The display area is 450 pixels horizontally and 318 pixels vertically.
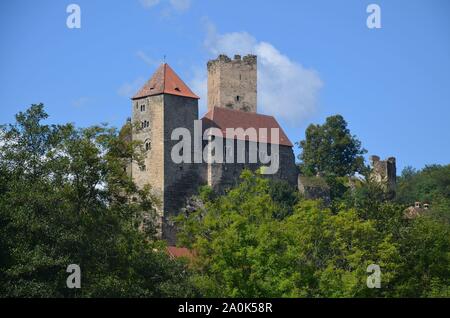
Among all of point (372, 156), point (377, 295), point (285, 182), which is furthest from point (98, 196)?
point (372, 156)

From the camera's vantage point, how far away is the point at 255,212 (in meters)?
49.0

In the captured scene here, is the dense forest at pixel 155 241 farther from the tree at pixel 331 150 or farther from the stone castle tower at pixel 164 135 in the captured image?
the tree at pixel 331 150

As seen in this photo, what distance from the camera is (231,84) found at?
9475cm

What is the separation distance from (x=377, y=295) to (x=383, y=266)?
1986 mm

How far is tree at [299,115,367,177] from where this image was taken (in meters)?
98.0

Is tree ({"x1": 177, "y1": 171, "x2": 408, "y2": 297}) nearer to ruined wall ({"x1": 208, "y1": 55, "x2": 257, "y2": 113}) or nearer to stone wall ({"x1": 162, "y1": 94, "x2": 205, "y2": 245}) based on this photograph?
stone wall ({"x1": 162, "y1": 94, "x2": 205, "y2": 245})

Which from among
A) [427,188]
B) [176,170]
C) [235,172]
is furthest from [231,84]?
[427,188]

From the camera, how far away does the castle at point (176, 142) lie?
3012 inches

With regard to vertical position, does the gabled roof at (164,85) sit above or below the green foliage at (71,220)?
above

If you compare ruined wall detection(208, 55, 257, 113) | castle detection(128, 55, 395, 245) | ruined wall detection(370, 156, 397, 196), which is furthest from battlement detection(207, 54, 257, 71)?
ruined wall detection(370, 156, 397, 196)

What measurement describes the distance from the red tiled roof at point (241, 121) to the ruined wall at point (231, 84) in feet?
15.8

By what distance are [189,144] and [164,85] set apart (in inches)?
179

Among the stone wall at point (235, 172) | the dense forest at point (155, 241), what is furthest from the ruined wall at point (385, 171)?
the dense forest at point (155, 241)

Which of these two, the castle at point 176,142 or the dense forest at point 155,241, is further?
the castle at point 176,142
